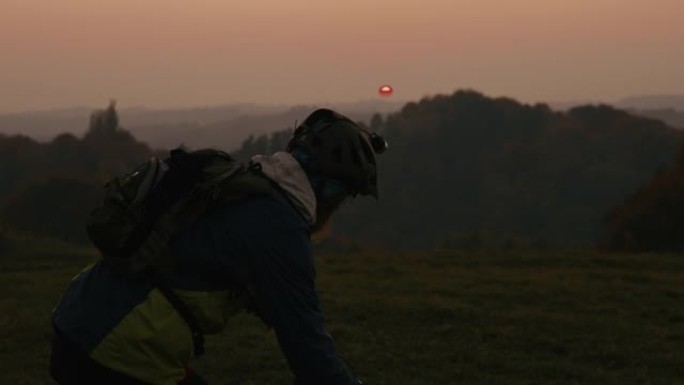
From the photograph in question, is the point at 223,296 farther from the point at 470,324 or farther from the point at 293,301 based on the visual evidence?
the point at 470,324

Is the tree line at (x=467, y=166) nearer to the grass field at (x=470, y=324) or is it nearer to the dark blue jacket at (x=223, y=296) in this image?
the grass field at (x=470, y=324)

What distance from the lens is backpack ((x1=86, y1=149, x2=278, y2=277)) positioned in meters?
2.88

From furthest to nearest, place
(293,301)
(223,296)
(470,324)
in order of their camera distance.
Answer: (470,324)
(223,296)
(293,301)

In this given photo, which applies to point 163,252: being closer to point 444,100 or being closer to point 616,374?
point 616,374

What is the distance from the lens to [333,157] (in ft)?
9.79

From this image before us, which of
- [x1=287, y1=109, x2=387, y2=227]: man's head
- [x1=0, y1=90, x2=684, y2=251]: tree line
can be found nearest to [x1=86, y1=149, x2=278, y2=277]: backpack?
[x1=287, y1=109, x2=387, y2=227]: man's head

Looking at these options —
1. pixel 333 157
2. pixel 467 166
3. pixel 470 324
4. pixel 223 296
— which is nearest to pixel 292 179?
pixel 333 157

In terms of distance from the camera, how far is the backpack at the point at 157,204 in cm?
288

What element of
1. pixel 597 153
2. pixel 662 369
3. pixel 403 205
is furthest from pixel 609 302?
pixel 597 153

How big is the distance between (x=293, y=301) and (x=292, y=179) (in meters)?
0.37

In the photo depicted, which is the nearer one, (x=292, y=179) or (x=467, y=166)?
(x=292, y=179)

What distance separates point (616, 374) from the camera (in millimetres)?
9102

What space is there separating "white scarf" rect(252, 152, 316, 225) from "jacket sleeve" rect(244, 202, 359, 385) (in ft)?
0.44

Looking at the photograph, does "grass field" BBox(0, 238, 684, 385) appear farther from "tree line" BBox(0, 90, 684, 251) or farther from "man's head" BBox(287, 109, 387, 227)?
"tree line" BBox(0, 90, 684, 251)
